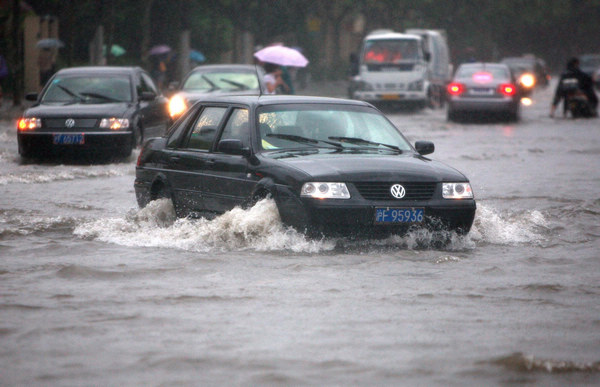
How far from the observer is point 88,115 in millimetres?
19062

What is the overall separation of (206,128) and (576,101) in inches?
1017

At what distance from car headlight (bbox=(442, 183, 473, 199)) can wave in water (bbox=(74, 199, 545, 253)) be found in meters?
0.31

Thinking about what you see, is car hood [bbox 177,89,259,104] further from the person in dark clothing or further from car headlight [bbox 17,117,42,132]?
the person in dark clothing

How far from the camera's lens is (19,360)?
20.1 feet

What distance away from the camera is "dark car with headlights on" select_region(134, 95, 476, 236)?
31.4ft

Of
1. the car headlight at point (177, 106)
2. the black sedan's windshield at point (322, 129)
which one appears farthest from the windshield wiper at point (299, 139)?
the car headlight at point (177, 106)

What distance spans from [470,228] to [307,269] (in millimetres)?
1849

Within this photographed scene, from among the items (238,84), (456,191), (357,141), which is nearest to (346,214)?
(456,191)

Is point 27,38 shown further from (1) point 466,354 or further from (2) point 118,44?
(1) point 466,354

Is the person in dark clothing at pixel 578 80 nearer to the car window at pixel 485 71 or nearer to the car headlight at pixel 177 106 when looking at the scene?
the car window at pixel 485 71

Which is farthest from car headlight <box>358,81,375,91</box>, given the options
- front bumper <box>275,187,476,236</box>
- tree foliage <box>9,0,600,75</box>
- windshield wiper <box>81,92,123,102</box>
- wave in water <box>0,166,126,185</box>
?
front bumper <box>275,187,476,236</box>

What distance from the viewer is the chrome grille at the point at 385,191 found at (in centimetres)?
962

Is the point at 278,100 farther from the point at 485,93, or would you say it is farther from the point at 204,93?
the point at 485,93

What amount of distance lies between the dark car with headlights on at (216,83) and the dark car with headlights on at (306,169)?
10845 millimetres
